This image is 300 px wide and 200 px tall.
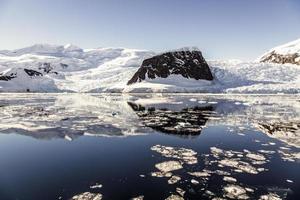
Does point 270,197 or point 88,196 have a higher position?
point 88,196

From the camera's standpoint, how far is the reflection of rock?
1500cm

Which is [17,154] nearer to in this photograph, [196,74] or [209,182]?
[209,182]

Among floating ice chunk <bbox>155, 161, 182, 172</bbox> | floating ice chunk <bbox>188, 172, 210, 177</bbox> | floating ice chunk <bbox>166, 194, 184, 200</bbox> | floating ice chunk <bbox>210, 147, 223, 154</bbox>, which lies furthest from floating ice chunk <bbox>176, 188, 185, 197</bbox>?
floating ice chunk <bbox>210, 147, 223, 154</bbox>

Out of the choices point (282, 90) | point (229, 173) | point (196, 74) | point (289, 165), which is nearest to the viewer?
point (229, 173)

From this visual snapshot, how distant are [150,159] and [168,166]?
3.24ft

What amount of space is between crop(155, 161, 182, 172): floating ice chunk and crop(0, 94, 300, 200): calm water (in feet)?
0.10

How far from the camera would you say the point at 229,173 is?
404 inches

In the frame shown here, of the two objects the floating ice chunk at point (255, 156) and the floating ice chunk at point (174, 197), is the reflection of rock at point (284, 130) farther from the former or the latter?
the floating ice chunk at point (174, 197)

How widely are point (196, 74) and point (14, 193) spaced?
55.2m

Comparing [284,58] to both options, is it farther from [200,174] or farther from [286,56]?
[200,174]

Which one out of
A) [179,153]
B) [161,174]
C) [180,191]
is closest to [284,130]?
[179,153]

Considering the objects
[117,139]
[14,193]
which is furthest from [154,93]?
[14,193]

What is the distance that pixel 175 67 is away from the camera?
207ft

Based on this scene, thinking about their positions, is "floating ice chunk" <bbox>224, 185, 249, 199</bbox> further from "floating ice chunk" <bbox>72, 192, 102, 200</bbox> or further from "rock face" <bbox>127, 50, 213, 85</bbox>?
"rock face" <bbox>127, 50, 213, 85</bbox>
